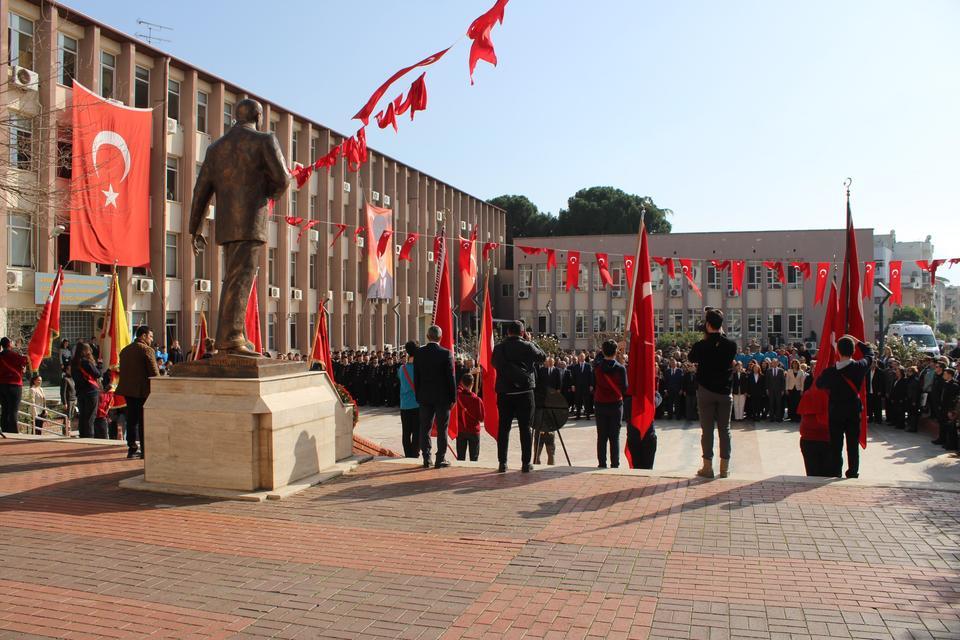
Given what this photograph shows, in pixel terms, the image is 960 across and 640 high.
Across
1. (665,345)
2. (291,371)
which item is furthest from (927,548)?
(665,345)

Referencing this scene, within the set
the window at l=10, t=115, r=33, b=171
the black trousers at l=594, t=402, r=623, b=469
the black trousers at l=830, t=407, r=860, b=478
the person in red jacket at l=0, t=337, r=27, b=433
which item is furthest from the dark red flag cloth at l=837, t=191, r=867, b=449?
the person in red jacket at l=0, t=337, r=27, b=433

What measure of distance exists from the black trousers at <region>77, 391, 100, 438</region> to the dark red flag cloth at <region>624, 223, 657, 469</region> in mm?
8714

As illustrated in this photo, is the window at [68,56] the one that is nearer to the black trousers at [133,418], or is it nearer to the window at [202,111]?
the window at [202,111]

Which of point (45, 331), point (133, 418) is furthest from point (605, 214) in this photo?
point (133, 418)

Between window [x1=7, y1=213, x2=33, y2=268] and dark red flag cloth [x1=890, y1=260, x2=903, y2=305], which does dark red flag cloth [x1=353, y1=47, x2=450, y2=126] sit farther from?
dark red flag cloth [x1=890, y1=260, x2=903, y2=305]

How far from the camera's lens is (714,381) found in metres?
8.38

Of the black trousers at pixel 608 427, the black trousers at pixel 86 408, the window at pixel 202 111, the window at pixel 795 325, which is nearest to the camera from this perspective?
the black trousers at pixel 608 427

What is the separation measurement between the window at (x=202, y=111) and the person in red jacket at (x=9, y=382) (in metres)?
19.5

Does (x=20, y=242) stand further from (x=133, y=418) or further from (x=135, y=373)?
(x=133, y=418)

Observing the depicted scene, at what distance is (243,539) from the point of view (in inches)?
241

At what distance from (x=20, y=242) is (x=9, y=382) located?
12.3 m

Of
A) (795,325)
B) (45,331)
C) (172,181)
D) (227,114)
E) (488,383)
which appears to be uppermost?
(227,114)

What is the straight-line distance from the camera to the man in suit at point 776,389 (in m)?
19.9

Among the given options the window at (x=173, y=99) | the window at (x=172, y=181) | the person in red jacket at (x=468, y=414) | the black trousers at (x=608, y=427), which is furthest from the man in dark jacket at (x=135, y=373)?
the window at (x=173, y=99)
